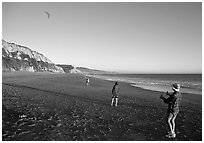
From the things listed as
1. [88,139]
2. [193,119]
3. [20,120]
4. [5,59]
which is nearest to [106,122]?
[88,139]

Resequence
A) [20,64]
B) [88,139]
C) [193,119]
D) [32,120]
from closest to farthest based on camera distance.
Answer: [88,139], [32,120], [193,119], [20,64]

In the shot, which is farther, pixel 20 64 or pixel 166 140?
pixel 20 64

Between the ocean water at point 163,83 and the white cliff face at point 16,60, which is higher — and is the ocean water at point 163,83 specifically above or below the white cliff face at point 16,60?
below

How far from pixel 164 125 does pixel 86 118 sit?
499cm

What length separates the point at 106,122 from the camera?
10.3 m

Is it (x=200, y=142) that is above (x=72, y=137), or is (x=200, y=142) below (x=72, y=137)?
below

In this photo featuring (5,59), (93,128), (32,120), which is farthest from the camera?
(5,59)

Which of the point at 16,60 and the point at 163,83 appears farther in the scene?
the point at 16,60

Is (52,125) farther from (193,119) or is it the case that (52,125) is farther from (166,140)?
(193,119)

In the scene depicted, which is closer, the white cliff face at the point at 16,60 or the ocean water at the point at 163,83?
the ocean water at the point at 163,83

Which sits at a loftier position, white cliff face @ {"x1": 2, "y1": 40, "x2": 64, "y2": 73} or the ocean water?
white cliff face @ {"x1": 2, "y1": 40, "x2": 64, "y2": 73}

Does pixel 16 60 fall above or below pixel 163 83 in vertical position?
above

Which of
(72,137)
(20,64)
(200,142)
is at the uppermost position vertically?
(20,64)

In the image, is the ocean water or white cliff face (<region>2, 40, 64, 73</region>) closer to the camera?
the ocean water
